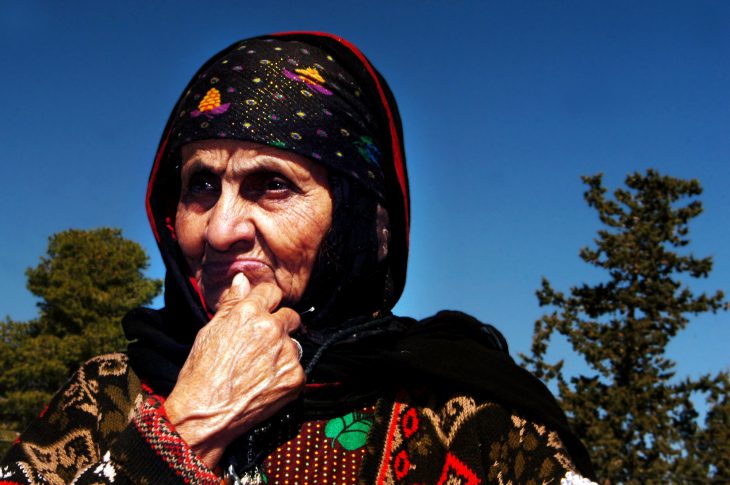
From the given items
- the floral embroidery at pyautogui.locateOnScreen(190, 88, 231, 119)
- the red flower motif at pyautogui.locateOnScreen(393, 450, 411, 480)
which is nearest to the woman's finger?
the red flower motif at pyautogui.locateOnScreen(393, 450, 411, 480)

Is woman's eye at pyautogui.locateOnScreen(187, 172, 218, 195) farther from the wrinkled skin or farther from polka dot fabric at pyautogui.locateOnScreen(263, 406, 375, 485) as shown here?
polka dot fabric at pyautogui.locateOnScreen(263, 406, 375, 485)

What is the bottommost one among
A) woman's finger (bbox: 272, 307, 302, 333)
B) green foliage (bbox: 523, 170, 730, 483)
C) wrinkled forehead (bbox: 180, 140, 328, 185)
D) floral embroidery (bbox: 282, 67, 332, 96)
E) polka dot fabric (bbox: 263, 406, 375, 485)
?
polka dot fabric (bbox: 263, 406, 375, 485)

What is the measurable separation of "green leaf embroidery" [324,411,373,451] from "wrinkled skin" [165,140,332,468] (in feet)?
1.05

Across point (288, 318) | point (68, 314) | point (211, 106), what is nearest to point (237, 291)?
point (288, 318)

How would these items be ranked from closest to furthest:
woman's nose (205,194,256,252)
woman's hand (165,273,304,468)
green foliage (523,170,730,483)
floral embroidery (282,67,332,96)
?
woman's hand (165,273,304,468) → woman's nose (205,194,256,252) → floral embroidery (282,67,332,96) → green foliage (523,170,730,483)

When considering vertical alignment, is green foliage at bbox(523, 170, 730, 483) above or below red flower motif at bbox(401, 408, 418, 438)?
above

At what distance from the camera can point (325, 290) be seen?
304 centimetres

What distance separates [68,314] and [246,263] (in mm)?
43186

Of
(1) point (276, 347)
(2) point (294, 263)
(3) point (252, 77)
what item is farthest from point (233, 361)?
(3) point (252, 77)

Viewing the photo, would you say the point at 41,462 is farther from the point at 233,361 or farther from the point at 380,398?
the point at 380,398

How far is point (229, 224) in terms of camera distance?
2.83 meters

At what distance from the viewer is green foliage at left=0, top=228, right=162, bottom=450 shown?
41.0 metres

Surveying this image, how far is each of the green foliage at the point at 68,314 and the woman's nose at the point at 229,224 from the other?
40125 mm

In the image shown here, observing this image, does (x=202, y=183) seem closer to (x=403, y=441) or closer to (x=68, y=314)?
(x=403, y=441)
